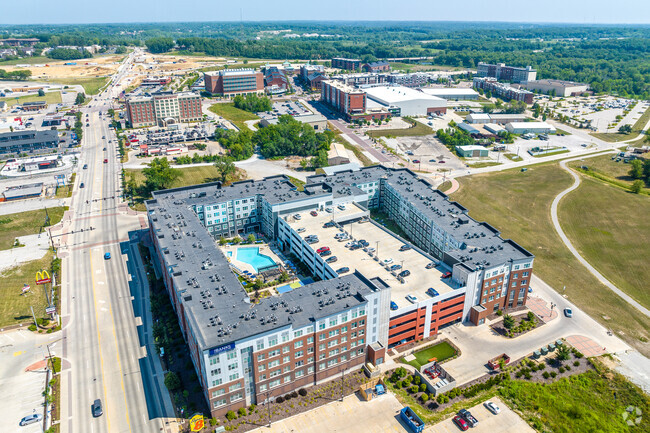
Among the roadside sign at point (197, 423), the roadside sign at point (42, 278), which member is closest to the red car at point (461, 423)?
the roadside sign at point (197, 423)

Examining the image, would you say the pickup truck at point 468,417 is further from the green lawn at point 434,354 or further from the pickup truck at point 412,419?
the green lawn at point 434,354

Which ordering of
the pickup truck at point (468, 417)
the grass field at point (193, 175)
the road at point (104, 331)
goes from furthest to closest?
the grass field at point (193, 175)
the road at point (104, 331)
the pickup truck at point (468, 417)

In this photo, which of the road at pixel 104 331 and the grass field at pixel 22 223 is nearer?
the road at pixel 104 331

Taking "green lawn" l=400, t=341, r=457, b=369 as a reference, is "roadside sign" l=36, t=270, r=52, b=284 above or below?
above

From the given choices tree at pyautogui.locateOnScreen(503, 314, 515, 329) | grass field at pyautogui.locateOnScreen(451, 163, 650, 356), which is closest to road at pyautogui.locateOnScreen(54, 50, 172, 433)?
tree at pyautogui.locateOnScreen(503, 314, 515, 329)

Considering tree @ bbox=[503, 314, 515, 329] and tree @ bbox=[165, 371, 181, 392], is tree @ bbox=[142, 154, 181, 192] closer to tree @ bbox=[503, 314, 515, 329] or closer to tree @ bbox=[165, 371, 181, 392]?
tree @ bbox=[165, 371, 181, 392]

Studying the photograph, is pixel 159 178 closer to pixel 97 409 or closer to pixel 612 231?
pixel 97 409

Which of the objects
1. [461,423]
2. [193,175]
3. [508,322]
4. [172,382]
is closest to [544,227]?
[508,322]
